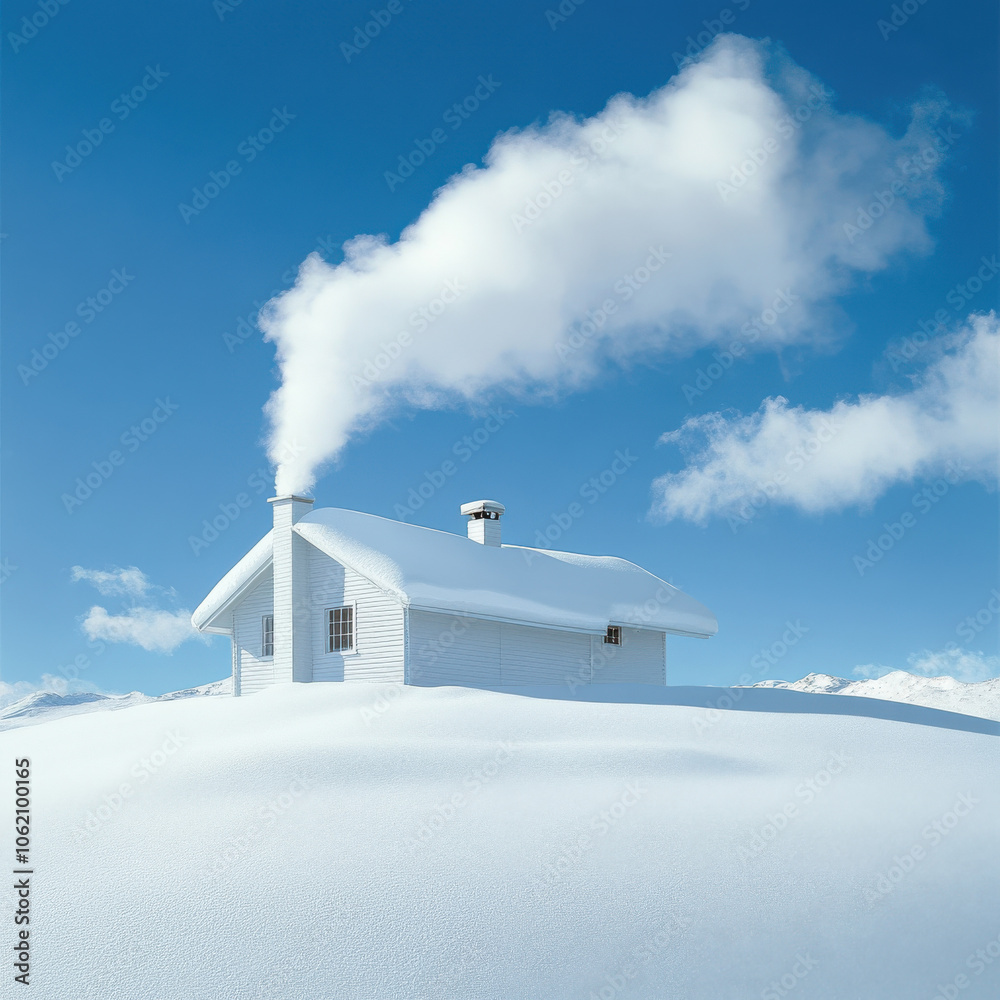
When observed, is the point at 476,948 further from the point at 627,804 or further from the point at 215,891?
the point at 627,804

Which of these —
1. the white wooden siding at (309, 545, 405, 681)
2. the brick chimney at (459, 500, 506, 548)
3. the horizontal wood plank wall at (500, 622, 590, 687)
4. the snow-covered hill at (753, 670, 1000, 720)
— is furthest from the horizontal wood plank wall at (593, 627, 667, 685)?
the snow-covered hill at (753, 670, 1000, 720)

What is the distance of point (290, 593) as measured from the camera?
19688mm

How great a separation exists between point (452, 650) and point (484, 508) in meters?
4.85

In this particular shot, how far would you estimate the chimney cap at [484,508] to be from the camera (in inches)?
898

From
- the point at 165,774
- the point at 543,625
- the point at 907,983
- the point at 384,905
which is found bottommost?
the point at 907,983

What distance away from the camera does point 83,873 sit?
8570 mm

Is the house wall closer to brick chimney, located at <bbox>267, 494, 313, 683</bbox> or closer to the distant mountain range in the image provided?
brick chimney, located at <bbox>267, 494, 313, 683</bbox>

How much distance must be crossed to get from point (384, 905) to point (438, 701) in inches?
299

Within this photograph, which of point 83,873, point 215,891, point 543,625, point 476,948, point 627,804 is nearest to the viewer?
point 476,948

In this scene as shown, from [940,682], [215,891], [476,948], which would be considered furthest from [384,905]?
[940,682]

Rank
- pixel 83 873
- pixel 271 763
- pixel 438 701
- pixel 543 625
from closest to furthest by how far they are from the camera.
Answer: pixel 83 873
pixel 271 763
pixel 438 701
pixel 543 625

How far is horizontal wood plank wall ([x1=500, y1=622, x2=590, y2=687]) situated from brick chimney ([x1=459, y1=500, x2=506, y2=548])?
2901 mm

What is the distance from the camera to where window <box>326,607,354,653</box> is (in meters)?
19.2

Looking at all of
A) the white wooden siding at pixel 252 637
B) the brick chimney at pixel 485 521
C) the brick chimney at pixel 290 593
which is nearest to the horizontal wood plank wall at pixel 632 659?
the brick chimney at pixel 485 521
